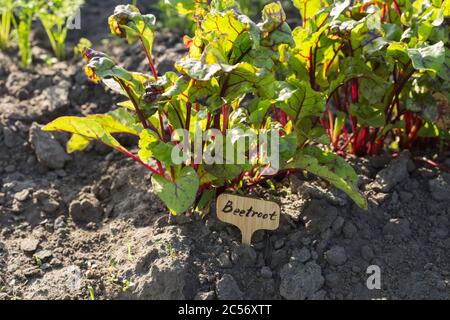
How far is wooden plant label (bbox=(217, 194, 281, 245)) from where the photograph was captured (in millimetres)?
2688

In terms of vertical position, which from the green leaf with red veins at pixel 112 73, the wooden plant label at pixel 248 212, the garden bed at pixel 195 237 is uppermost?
the green leaf with red veins at pixel 112 73

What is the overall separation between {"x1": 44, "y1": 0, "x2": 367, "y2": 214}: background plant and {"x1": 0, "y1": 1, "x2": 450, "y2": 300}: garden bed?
0.19 metres

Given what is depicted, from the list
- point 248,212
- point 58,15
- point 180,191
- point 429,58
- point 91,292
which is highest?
point 429,58

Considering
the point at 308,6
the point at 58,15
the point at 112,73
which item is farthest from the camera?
the point at 58,15

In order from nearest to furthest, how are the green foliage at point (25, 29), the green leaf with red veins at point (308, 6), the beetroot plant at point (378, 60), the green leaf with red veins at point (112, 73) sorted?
1. the green leaf with red veins at point (112, 73)
2. the beetroot plant at point (378, 60)
3. the green leaf with red veins at point (308, 6)
4. the green foliage at point (25, 29)

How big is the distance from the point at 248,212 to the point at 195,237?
24 centimetres

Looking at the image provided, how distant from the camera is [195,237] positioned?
2.78m

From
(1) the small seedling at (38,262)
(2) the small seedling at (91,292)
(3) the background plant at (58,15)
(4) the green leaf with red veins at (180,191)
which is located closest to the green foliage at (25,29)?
(3) the background plant at (58,15)

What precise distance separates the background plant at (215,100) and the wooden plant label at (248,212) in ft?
0.35

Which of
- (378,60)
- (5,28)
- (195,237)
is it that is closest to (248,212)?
(195,237)

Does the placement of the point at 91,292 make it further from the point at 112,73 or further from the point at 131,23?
the point at 131,23

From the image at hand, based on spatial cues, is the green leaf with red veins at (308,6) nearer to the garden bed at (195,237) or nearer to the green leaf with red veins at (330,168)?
the green leaf with red veins at (330,168)

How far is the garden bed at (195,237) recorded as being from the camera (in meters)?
2.65

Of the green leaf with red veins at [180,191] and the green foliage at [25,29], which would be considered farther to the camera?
the green foliage at [25,29]
